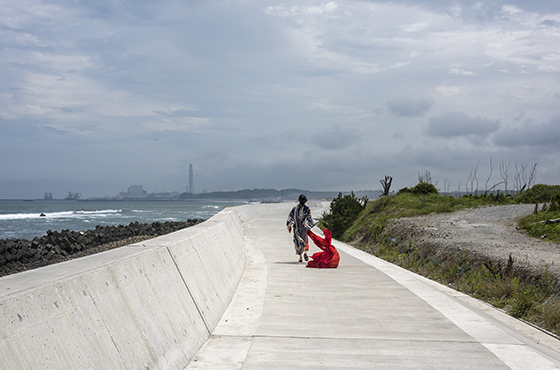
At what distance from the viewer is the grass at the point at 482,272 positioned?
840 cm

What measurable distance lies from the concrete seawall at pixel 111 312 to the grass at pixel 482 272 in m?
5.55

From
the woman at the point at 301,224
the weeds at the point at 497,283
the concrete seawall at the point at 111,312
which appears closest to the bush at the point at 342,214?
the weeds at the point at 497,283

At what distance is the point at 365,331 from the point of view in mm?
6844

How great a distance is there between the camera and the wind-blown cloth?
14.4m

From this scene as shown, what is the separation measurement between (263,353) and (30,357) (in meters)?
3.25

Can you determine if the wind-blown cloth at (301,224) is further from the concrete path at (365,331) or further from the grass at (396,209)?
the grass at (396,209)

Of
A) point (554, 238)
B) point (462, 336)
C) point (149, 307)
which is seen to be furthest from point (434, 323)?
point (554, 238)

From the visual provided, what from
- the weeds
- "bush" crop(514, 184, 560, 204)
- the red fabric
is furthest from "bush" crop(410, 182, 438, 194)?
the red fabric

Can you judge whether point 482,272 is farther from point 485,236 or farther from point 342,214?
point 342,214

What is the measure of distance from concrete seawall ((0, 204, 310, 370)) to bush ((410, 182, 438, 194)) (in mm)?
27641

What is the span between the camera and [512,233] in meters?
16.8

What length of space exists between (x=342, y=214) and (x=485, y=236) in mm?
14341

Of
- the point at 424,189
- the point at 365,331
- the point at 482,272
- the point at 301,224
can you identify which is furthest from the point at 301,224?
the point at 424,189

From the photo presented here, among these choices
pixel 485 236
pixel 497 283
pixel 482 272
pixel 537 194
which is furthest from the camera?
pixel 537 194
